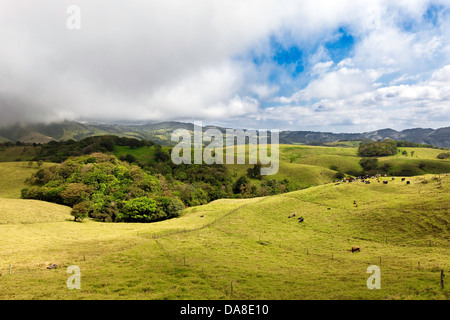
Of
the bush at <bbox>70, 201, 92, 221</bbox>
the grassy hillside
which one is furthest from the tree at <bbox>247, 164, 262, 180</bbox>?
the bush at <bbox>70, 201, 92, 221</bbox>

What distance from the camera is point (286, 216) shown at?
2304 inches

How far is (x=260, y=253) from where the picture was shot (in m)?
37.9

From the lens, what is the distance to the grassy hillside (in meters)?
23.3

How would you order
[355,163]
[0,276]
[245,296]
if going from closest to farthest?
[245,296], [0,276], [355,163]

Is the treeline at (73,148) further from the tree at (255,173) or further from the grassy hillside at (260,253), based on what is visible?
the grassy hillside at (260,253)

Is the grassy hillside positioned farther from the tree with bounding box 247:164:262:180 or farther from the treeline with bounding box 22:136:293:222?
the tree with bounding box 247:164:262:180

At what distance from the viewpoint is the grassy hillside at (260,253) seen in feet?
76.4

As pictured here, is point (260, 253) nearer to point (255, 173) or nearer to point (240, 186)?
point (240, 186)

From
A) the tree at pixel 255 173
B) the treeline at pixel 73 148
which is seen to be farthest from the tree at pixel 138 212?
the treeline at pixel 73 148

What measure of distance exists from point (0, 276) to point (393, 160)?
220442 millimetres

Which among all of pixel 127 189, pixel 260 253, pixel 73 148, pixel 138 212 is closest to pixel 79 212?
pixel 138 212

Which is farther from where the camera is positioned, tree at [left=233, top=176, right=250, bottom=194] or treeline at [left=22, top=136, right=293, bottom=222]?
tree at [left=233, top=176, right=250, bottom=194]
